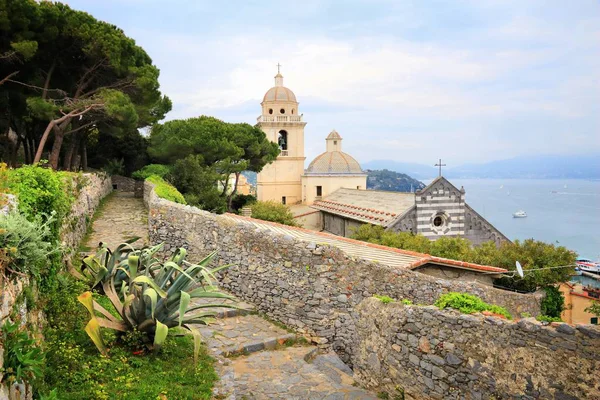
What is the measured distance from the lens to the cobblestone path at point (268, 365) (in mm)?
6098

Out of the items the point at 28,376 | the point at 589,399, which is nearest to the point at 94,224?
the point at 28,376

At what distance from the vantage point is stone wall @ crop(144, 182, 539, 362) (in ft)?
26.2

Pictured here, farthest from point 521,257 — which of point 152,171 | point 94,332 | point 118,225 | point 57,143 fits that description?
point 152,171

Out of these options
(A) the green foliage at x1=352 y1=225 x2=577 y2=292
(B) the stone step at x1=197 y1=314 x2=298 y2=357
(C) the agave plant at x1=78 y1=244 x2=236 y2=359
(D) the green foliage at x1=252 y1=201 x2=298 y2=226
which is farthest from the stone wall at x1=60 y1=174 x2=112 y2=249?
(A) the green foliage at x1=352 y1=225 x2=577 y2=292

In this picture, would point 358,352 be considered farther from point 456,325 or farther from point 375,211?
point 375,211

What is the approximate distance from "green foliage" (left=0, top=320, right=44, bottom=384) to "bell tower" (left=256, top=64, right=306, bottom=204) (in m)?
37.3

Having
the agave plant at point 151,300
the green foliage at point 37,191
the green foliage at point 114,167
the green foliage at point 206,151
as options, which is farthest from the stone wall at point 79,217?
the green foliage at point 114,167

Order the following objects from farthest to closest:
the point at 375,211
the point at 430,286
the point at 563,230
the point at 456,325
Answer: the point at 563,230, the point at 375,211, the point at 430,286, the point at 456,325

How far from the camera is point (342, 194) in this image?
33031 mm

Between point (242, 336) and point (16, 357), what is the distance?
4869 millimetres

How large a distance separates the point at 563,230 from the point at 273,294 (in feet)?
292

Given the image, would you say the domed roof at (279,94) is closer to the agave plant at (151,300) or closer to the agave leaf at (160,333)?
the agave plant at (151,300)

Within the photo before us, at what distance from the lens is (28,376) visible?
352 centimetres

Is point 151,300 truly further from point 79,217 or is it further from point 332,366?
point 79,217
